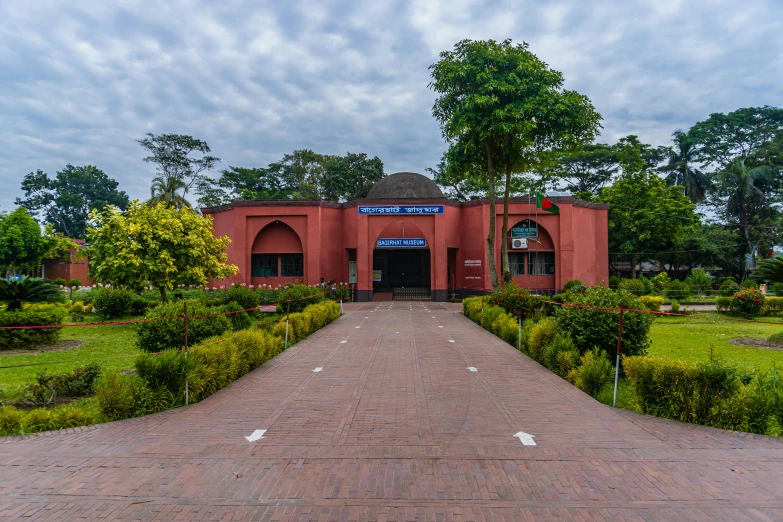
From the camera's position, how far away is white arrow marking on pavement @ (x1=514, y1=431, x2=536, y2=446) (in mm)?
4961

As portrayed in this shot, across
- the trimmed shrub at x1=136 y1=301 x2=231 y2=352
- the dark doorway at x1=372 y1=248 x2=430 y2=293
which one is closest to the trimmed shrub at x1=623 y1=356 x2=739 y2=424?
the trimmed shrub at x1=136 y1=301 x2=231 y2=352

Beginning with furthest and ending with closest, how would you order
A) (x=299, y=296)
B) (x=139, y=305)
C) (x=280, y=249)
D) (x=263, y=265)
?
(x=263, y=265), (x=280, y=249), (x=139, y=305), (x=299, y=296)

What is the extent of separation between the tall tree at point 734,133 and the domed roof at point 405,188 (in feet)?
98.5

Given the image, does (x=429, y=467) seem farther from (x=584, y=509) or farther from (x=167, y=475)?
(x=167, y=475)

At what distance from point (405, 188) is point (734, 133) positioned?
36.3 meters

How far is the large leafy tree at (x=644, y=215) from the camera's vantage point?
33062 mm

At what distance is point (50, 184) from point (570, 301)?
7011cm

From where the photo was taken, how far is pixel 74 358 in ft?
34.1

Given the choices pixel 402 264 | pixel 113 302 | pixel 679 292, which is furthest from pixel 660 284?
pixel 113 302

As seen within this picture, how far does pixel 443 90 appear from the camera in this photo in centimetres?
1958

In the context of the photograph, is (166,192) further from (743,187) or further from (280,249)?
(743,187)

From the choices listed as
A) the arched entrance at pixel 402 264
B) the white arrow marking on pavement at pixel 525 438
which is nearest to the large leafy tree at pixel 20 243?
the arched entrance at pixel 402 264

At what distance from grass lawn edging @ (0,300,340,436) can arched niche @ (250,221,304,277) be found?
2056cm

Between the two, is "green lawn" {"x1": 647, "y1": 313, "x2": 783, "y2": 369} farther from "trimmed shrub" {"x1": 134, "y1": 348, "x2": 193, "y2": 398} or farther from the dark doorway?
the dark doorway
